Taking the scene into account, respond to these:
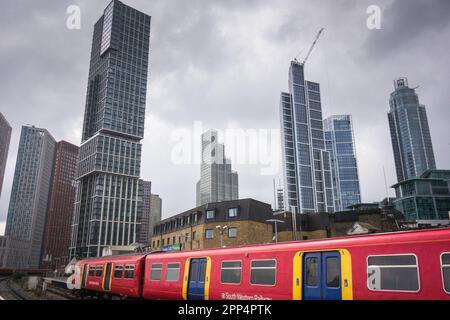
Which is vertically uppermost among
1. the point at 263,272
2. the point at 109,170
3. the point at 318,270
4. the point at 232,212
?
the point at 109,170

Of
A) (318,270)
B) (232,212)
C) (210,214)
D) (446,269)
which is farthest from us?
(210,214)

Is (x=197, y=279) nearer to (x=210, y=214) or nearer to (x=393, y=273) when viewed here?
(x=393, y=273)

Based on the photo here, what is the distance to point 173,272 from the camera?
17594mm

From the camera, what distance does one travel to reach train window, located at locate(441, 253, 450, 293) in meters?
8.45

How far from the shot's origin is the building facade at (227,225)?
159 feet

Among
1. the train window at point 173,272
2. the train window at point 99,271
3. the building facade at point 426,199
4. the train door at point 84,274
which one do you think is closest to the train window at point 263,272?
the train window at point 173,272

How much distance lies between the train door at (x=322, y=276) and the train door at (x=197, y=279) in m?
5.62

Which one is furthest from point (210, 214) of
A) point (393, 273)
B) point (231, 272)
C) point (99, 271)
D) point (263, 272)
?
point (393, 273)

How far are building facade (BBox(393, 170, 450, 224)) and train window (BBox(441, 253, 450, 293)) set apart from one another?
441 ft

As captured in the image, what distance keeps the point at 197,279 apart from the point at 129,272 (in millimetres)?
7199

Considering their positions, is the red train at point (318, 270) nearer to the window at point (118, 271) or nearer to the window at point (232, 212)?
the window at point (118, 271)

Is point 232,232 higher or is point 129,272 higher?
point 232,232
